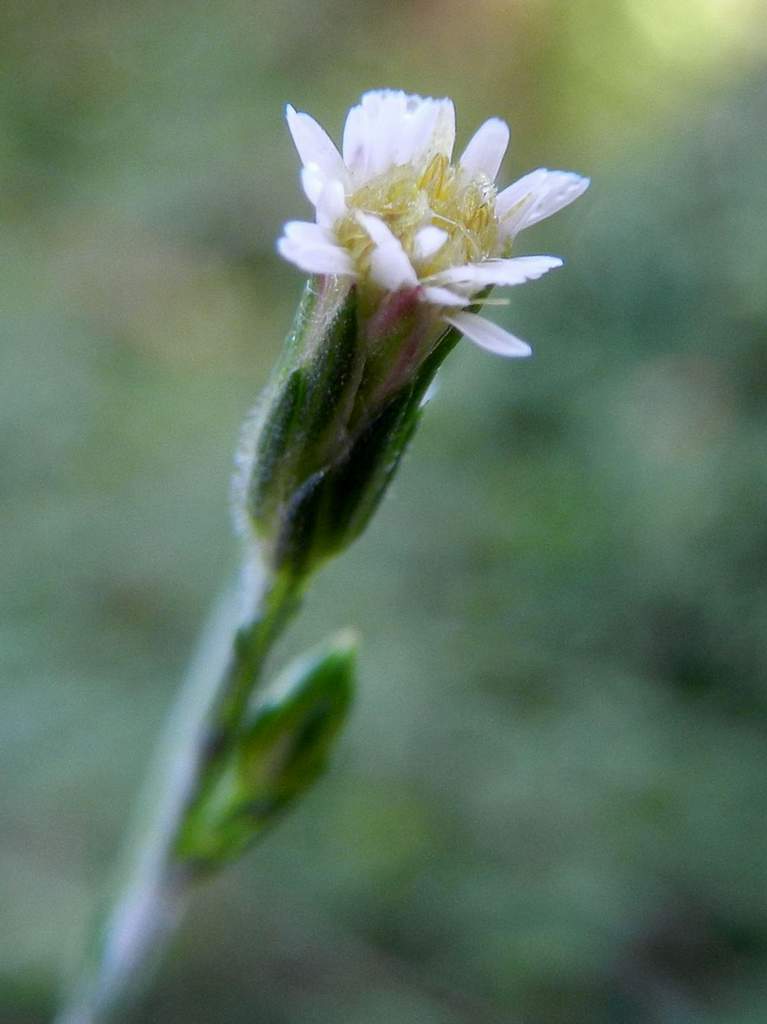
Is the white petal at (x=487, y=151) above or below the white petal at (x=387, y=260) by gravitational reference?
above

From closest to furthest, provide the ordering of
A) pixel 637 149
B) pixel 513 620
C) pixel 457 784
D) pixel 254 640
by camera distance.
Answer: pixel 254 640 → pixel 457 784 → pixel 513 620 → pixel 637 149

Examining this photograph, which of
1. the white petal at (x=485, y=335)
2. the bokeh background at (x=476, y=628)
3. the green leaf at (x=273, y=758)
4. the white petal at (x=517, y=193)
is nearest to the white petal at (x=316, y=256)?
the white petal at (x=485, y=335)

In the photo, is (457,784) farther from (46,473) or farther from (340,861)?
(46,473)

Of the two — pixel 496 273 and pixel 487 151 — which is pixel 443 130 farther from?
pixel 496 273

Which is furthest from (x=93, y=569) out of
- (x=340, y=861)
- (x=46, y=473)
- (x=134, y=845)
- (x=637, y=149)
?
(x=637, y=149)

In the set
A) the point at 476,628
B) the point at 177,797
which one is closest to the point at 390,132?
the point at 177,797

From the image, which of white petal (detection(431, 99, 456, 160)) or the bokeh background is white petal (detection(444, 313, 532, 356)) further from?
the bokeh background

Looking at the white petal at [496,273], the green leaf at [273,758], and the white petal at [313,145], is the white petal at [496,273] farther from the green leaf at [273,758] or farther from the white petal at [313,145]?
the green leaf at [273,758]
